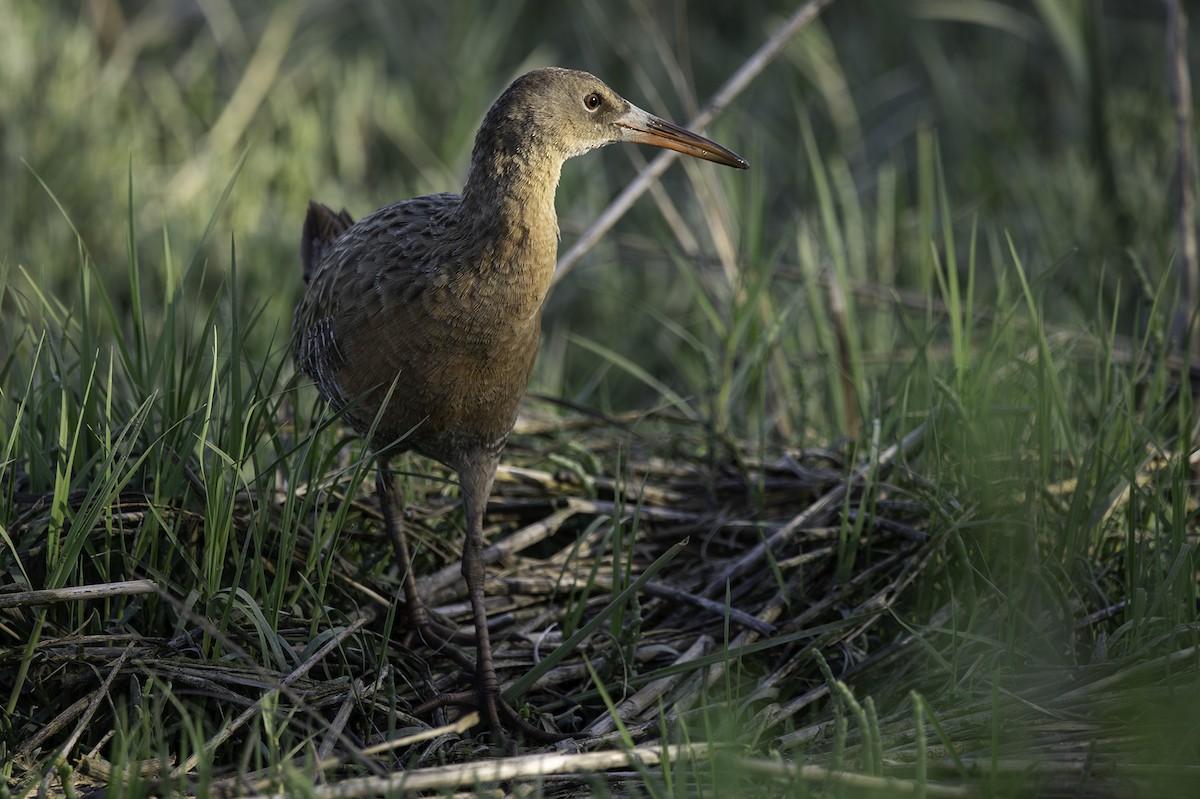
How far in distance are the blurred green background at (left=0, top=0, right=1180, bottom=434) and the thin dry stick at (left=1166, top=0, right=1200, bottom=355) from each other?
34 centimetres

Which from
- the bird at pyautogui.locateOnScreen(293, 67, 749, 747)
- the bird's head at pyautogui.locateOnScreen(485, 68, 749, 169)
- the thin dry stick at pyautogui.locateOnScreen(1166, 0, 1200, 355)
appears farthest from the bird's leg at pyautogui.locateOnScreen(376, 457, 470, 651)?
the thin dry stick at pyautogui.locateOnScreen(1166, 0, 1200, 355)

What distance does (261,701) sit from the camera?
2391 mm

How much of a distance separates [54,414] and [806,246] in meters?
2.72

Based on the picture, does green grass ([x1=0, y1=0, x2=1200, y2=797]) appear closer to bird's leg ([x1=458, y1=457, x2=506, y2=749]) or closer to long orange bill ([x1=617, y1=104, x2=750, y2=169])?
bird's leg ([x1=458, y1=457, x2=506, y2=749])

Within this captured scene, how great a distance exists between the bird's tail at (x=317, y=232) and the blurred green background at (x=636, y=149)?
0.86 meters

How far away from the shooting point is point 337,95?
22.9 feet

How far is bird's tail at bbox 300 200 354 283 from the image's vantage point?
3.86 meters

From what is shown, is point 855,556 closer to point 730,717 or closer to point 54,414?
point 730,717

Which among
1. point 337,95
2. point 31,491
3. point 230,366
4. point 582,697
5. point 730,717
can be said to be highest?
point 337,95

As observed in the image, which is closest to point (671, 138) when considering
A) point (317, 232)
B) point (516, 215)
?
point (516, 215)

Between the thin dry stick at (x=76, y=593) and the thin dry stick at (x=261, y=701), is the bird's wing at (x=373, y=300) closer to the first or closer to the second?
the thin dry stick at (x=261, y=701)

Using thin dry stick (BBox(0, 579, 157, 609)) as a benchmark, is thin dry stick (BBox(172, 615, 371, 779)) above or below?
below

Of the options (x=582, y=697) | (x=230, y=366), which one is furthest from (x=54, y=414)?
(x=582, y=697)

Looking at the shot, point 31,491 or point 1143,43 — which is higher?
point 1143,43
